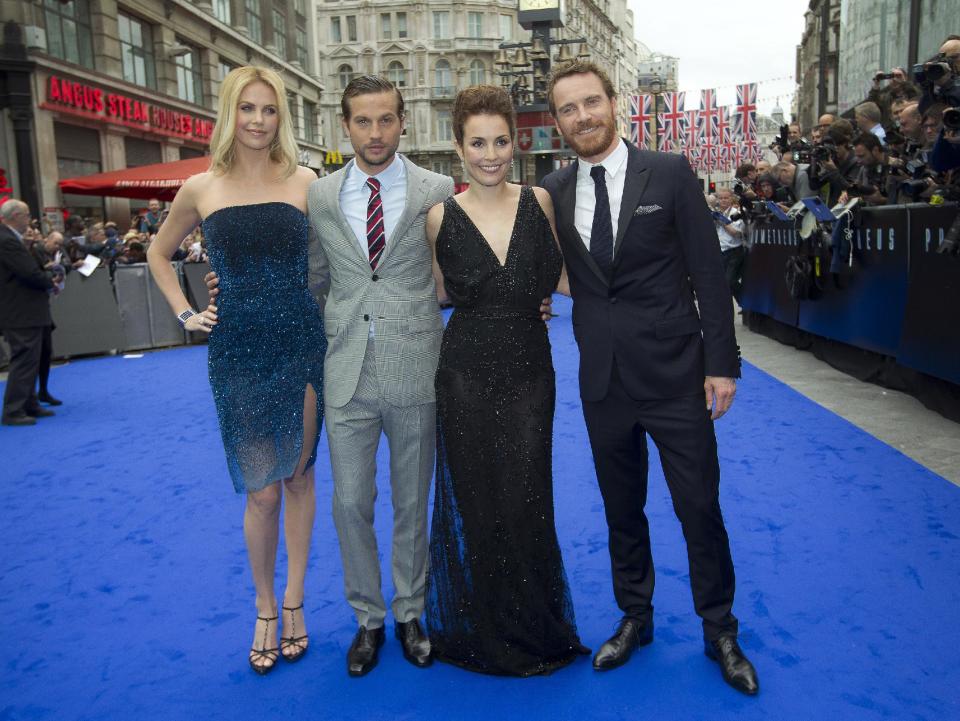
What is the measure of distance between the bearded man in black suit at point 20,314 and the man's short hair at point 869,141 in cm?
833

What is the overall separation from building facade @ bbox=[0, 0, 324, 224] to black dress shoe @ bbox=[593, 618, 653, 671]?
59.7ft

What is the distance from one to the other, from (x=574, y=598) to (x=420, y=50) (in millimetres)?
68549

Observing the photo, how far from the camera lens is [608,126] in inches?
125

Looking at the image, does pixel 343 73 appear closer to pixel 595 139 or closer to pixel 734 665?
pixel 595 139

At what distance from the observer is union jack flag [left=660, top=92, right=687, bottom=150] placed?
95.8 ft

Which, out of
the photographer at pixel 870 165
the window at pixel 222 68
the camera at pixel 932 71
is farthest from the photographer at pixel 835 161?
the window at pixel 222 68

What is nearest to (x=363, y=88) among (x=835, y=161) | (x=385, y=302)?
A: (x=385, y=302)

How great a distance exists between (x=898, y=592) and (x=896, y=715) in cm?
103

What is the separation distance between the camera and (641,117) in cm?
2892

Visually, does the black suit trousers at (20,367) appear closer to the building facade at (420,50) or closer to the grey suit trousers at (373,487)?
the grey suit trousers at (373,487)

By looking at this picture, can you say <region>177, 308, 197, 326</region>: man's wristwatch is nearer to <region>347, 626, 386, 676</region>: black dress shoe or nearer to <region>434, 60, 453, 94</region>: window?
<region>347, 626, 386, 676</region>: black dress shoe

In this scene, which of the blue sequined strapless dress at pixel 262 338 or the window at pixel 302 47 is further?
the window at pixel 302 47

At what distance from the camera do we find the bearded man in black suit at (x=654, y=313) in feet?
10.2

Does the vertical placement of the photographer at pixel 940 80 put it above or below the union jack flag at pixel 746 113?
below
